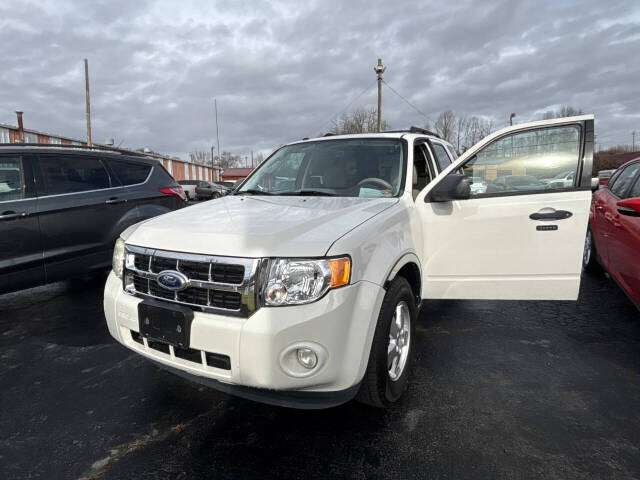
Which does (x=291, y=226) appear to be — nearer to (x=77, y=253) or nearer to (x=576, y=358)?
(x=576, y=358)

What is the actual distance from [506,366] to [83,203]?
178 inches

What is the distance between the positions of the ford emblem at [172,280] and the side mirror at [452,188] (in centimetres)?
184

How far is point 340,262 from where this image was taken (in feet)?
6.40

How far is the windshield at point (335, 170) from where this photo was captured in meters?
3.12

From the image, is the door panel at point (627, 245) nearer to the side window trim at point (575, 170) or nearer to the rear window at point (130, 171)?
the side window trim at point (575, 170)

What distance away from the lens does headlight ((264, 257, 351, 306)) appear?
1.90 m

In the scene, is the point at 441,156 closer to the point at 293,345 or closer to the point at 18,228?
the point at 293,345

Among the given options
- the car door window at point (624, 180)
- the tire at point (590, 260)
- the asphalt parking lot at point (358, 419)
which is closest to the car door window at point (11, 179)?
the asphalt parking lot at point (358, 419)

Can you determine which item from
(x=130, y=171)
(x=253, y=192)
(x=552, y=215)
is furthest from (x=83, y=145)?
(x=552, y=215)

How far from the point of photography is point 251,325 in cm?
187

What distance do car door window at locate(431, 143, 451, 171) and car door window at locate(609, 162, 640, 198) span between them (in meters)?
1.85

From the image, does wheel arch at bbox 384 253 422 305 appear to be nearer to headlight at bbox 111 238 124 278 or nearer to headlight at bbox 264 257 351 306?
headlight at bbox 264 257 351 306

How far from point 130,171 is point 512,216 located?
4.52 m

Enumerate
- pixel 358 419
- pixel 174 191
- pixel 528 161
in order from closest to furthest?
pixel 358 419
pixel 528 161
pixel 174 191
